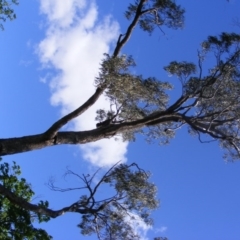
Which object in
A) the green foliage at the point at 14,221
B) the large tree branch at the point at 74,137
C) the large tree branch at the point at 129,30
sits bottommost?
the green foliage at the point at 14,221

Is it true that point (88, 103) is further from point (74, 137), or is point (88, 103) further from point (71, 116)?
point (74, 137)

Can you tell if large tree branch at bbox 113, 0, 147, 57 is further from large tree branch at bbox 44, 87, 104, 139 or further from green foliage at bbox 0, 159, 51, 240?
green foliage at bbox 0, 159, 51, 240

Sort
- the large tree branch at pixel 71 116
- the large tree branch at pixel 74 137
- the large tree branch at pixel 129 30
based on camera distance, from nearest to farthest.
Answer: the large tree branch at pixel 74 137, the large tree branch at pixel 71 116, the large tree branch at pixel 129 30

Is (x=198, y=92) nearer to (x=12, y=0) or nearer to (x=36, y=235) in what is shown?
(x=36, y=235)

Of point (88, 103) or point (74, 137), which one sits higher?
point (88, 103)

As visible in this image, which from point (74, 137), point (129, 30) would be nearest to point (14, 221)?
point (74, 137)

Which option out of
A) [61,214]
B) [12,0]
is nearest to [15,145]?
A: [61,214]

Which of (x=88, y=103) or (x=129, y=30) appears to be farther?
(x=129, y=30)

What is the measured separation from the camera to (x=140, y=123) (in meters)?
11.9

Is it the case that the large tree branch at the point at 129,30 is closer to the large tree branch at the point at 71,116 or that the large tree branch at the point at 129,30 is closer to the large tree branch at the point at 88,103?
the large tree branch at the point at 88,103

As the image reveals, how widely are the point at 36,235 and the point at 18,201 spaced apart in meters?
0.98

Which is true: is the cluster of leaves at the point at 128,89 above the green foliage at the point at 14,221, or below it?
above

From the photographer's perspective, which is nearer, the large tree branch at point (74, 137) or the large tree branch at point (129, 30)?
the large tree branch at point (74, 137)

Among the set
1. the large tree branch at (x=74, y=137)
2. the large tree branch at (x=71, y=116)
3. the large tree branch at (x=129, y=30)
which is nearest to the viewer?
the large tree branch at (x=74, y=137)
